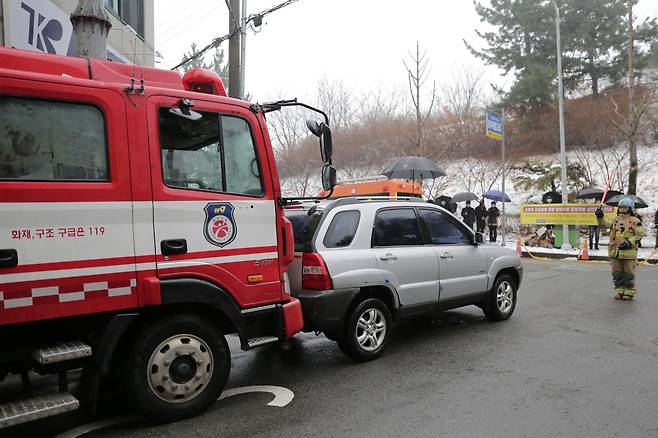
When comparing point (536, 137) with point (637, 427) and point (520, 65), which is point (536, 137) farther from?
point (637, 427)

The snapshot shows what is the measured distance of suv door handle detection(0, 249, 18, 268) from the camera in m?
3.09

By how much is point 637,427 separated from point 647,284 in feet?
26.3

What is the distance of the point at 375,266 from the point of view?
17.3ft

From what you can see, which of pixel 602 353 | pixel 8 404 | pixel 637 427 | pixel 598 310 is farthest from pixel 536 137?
pixel 8 404

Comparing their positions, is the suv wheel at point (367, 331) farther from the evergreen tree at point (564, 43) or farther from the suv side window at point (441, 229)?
the evergreen tree at point (564, 43)

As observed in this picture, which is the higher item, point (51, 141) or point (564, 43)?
point (564, 43)

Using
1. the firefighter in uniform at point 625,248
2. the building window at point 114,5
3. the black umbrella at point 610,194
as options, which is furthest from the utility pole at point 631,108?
the building window at point 114,5

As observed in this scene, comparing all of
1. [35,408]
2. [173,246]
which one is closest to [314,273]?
[173,246]

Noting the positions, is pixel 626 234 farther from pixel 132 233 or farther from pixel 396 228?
pixel 132 233

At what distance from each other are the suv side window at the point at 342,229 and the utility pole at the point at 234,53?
25.0 feet

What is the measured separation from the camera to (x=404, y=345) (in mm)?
5910

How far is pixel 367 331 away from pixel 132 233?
8.81 ft

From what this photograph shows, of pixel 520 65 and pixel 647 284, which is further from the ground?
pixel 520 65

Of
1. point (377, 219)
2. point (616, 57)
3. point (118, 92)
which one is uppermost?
point (616, 57)
